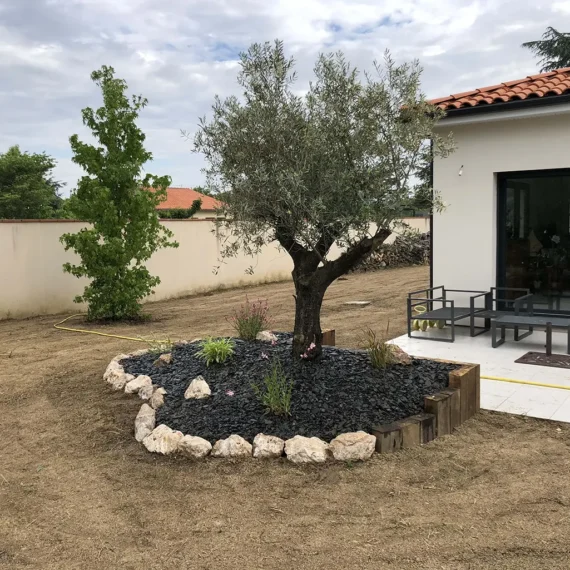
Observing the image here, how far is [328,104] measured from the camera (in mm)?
4309

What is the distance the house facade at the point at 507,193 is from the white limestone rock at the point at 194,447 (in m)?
5.60

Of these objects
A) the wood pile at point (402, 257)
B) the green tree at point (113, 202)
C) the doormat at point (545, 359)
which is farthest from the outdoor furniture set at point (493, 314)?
the wood pile at point (402, 257)

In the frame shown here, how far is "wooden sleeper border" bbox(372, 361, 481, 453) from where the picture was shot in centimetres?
387

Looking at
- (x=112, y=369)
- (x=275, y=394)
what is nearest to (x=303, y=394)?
(x=275, y=394)

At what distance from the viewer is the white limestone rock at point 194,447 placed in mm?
3840

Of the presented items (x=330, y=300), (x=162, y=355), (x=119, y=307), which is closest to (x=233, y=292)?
(x=330, y=300)

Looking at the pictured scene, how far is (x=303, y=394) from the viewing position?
441cm

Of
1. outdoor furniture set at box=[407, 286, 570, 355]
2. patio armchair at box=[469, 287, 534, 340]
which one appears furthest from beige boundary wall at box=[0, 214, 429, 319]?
patio armchair at box=[469, 287, 534, 340]

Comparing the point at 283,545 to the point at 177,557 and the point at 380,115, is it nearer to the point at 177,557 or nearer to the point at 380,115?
the point at 177,557

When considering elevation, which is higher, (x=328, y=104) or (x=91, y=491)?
(x=328, y=104)

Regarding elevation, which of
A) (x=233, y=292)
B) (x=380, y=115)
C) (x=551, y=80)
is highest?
(x=551, y=80)

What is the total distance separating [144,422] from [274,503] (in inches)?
60.2

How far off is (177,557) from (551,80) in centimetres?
813

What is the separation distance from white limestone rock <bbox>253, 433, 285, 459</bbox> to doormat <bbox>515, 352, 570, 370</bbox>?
3.66m
